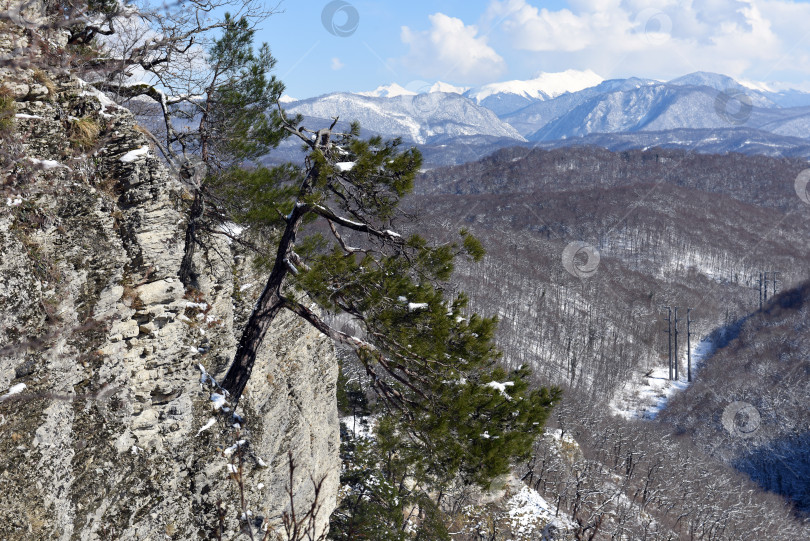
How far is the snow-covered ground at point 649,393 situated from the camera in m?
89.1

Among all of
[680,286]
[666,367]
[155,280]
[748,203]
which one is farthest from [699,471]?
[748,203]

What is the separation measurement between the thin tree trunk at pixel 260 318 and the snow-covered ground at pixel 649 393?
8849cm

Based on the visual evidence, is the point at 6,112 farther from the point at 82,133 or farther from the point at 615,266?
the point at 615,266

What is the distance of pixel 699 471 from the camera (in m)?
61.2

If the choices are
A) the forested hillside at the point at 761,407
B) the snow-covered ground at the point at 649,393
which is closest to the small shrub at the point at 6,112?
the forested hillside at the point at 761,407

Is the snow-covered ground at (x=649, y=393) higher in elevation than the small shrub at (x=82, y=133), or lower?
lower

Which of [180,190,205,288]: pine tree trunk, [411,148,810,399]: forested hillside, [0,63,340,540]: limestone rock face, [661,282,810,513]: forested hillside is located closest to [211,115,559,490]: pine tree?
[180,190,205,288]: pine tree trunk

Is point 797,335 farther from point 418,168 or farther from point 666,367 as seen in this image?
point 418,168

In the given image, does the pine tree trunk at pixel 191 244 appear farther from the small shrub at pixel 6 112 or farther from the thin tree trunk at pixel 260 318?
the small shrub at pixel 6 112

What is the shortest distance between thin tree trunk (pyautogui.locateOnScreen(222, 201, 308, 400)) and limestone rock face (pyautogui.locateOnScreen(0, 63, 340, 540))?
0.51m

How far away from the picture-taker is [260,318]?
28.9 ft

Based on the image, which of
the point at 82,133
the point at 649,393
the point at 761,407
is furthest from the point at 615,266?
the point at 82,133

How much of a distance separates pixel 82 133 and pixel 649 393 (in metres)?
105

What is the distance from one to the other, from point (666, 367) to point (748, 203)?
130788 millimetres
